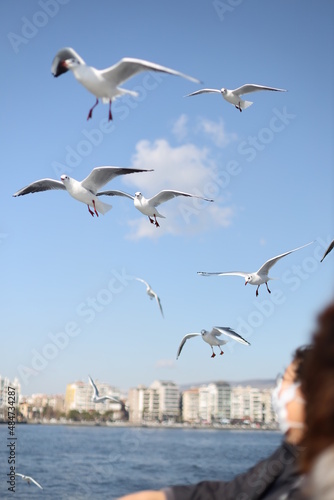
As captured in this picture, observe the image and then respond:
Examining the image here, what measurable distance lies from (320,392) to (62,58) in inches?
196

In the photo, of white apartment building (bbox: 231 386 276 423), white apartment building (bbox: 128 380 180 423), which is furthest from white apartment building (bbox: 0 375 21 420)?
white apartment building (bbox: 231 386 276 423)

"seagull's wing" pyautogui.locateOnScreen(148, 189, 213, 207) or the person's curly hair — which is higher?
"seagull's wing" pyautogui.locateOnScreen(148, 189, 213, 207)

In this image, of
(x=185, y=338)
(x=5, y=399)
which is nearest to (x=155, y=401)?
(x=5, y=399)

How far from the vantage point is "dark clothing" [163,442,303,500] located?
1.52 metres

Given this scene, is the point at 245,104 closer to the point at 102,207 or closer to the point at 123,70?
the point at 102,207

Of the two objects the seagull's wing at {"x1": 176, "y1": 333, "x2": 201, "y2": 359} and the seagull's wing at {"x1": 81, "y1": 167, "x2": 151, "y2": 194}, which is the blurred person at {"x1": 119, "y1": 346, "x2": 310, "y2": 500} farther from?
the seagull's wing at {"x1": 176, "y1": 333, "x2": 201, "y2": 359}

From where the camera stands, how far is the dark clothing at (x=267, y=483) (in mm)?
1518

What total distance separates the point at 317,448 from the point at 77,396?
121446 millimetres

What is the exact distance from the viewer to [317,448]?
3.83 ft

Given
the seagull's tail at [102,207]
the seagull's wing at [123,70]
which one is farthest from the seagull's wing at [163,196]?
the seagull's wing at [123,70]

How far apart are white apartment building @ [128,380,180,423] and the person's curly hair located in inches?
4718

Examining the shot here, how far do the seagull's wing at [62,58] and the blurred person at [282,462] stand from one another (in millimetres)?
4438

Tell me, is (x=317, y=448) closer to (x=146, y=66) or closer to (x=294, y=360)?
(x=294, y=360)

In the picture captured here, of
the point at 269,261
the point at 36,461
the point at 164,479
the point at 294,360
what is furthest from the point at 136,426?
the point at 294,360
